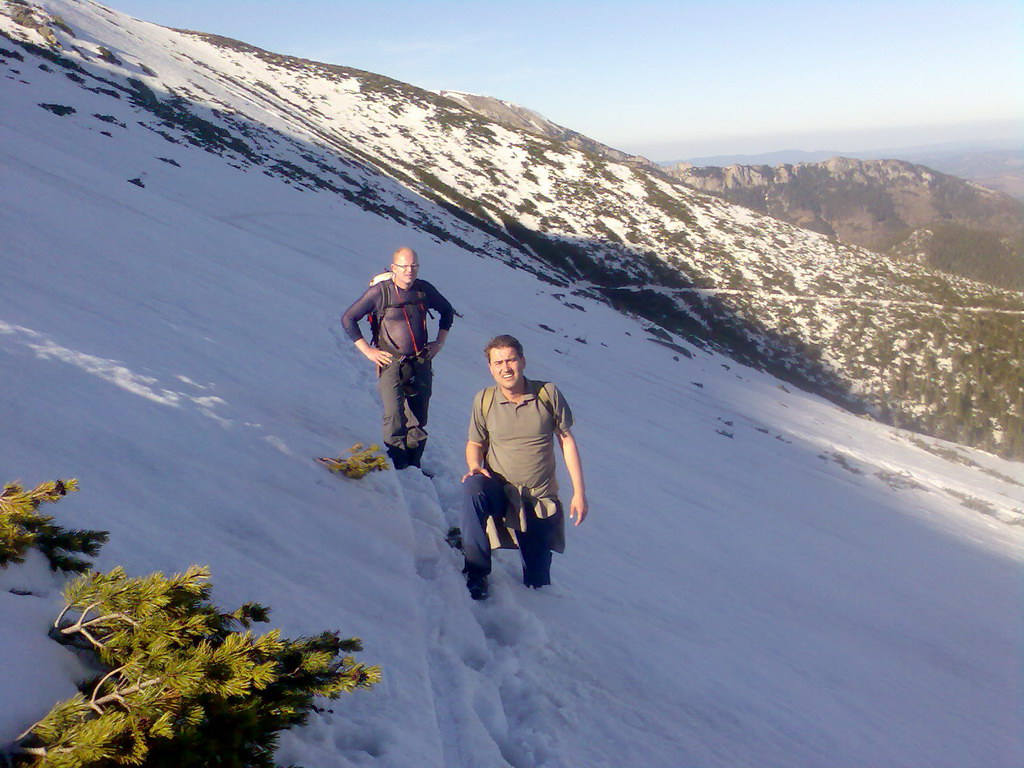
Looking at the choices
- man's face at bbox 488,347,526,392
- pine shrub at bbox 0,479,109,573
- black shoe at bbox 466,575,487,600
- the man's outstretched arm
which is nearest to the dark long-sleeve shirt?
man's face at bbox 488,347,526,392

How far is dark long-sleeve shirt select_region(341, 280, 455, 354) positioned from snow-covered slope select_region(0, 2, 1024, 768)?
3.80 feet

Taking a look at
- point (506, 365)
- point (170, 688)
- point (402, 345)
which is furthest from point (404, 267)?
point (170, 688)

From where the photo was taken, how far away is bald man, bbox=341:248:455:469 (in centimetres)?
561

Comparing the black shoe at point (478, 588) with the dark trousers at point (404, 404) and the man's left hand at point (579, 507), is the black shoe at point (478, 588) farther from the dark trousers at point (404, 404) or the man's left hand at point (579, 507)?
the dark trousers at point (404, 404)

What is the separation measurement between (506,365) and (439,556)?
1644 mm

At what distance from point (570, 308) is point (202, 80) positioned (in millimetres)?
38182

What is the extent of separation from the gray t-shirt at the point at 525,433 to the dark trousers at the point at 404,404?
168 centimetres

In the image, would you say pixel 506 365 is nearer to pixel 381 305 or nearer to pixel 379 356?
pixel 379 356

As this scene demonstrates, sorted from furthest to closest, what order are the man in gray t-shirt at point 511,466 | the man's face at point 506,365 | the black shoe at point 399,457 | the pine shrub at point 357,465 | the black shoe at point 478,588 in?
1. the black shoe at point 399,457
2. the pine shrub at point 357,465
3. the black shoe at point 478,588
4. the man in gray t-shirt at point 511,466
5. the man's face at point 506,365

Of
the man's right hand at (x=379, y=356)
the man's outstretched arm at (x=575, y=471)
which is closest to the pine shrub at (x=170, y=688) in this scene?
the man's outstretched arm at (x=575, y=471)

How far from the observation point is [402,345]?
5.74 m

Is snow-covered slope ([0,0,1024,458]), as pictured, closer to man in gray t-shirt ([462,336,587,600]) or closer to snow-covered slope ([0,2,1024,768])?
snow-covered slope ([0,2,1024,768])

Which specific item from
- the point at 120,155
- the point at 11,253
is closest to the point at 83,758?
the point at 11,253

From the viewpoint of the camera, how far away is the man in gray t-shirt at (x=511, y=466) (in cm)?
415
